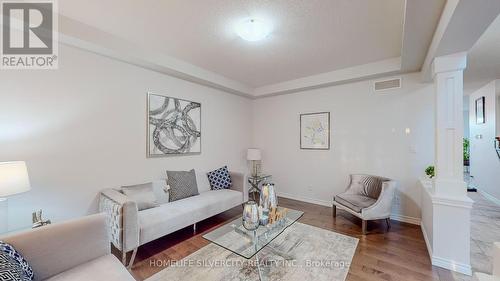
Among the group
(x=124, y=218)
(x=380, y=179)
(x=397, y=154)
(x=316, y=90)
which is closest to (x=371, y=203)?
(x=380, y=179)

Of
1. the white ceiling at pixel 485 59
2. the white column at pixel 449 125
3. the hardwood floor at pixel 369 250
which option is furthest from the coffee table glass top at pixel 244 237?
the white ceiling at pixel 485 59

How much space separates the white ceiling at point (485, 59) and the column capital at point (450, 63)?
517 mm

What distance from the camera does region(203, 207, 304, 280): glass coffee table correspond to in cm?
182

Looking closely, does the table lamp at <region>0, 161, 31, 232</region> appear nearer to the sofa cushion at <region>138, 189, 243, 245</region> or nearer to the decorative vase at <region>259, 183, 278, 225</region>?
the sofa cushion at <region>138, 189, 243, 245</region>

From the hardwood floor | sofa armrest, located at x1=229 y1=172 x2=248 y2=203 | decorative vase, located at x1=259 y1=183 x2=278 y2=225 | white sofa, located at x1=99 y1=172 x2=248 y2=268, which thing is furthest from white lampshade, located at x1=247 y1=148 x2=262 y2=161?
decorative vase, located at x1=259 y1=183 x2=278 y2=225

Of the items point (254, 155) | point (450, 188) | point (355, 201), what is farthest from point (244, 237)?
point (254, 155)

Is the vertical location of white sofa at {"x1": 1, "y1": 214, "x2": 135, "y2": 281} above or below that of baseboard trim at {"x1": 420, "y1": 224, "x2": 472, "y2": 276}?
above

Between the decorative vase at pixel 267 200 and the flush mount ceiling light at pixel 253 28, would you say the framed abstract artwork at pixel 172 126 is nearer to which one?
the flush mount ceiling light at pixel 253 28

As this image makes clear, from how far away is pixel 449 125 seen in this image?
85.7 inches

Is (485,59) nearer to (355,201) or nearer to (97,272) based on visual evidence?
(355,201)

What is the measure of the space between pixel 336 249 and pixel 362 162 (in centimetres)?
190

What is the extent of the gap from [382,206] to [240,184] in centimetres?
225

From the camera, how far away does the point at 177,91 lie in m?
3.48

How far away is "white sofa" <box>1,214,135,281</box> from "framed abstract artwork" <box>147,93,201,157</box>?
1.60m
